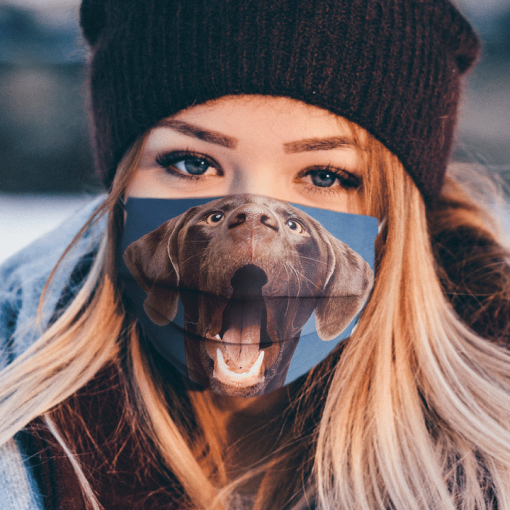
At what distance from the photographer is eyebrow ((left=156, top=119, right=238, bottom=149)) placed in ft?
3.30

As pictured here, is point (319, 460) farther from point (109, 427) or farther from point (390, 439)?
point (109, 427)

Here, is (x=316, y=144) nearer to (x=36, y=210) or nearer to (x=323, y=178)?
→ (x=323, y=178)

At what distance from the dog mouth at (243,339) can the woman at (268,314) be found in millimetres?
31

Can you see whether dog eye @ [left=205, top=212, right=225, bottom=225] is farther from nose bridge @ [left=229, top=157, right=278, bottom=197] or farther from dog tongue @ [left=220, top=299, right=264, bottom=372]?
dog tongue @ [left=220, top=299, right=264, bottom=372]

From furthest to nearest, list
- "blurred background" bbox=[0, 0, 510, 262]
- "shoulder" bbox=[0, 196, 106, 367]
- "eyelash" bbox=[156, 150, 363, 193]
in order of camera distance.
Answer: "blurred background" bbox=[0, 0, 510, 262] < "shoulder" bbox=[0, 196, 106, 367] < "eyelash" bbox=[156, 150, 363, 193]

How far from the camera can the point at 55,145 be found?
166 inches

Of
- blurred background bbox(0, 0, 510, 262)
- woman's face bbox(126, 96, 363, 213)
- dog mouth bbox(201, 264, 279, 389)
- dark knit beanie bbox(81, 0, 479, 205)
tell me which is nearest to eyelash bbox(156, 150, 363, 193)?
woman's face bbox(126, 96, 363, 213)

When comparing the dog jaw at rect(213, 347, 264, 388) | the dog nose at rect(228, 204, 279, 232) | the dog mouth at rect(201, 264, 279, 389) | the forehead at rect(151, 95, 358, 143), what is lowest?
the dog jaw at rect(213, 347, 264, 388)

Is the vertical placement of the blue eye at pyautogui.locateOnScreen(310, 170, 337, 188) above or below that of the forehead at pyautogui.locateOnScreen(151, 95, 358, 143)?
below

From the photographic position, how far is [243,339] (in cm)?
97

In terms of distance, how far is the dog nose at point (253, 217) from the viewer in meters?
0.94

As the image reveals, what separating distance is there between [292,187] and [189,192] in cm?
25

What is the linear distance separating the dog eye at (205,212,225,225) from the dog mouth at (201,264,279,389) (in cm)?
13

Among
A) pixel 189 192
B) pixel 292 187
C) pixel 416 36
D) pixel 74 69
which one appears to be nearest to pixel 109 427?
pixel 189 192
